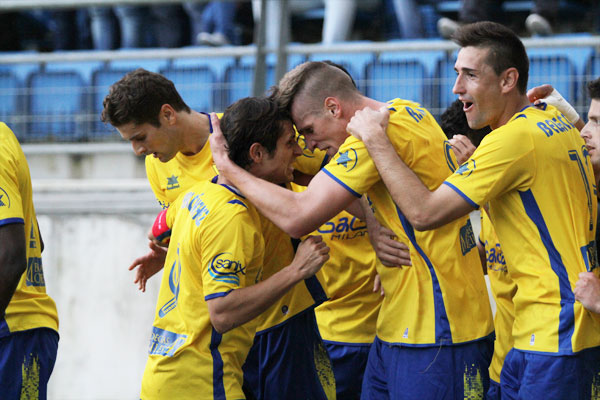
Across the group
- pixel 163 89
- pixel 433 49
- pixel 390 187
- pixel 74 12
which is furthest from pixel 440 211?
pixel 74 12

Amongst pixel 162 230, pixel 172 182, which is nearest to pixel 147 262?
pixel 172 182

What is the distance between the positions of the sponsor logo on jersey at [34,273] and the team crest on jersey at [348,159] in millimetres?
1421

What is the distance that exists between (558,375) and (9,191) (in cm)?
216

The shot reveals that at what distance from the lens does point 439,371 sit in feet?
10.1

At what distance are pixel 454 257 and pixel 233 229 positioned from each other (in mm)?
860

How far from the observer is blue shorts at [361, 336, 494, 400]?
121 inches

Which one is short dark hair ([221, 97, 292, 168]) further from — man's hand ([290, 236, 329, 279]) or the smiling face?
man's hand ([290, 236, 329, 279])

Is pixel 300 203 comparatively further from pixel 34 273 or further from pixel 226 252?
pixel 34 273

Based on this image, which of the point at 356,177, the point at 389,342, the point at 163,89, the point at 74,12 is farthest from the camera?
the point at 74,12

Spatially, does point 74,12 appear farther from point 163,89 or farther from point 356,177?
point 356,177

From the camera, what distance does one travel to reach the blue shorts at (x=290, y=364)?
347 cm

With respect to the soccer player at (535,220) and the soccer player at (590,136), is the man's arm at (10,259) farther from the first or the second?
the soccer player at (590,136)

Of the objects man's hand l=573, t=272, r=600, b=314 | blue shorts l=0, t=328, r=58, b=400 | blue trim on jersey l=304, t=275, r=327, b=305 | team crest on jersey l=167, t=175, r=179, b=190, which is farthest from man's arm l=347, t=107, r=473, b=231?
blue shorts l=0, t=328, r=58, b=400

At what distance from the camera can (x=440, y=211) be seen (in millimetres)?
2850
